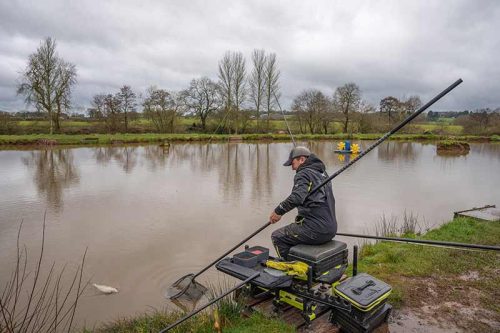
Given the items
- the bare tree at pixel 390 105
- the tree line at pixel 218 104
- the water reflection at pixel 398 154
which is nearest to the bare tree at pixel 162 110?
the tree line at pixel 218 104

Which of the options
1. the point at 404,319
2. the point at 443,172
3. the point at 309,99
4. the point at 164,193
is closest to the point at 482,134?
the point at 309,99

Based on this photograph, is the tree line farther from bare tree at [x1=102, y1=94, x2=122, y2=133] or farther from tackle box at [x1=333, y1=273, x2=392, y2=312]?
tackle box at [x1=333, y1=273, x2=392, y2=312]

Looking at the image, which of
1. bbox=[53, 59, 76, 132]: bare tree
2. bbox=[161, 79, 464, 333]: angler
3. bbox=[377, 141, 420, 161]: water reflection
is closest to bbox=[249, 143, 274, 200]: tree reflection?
bbox=[161, 79, 464, 333]: angler

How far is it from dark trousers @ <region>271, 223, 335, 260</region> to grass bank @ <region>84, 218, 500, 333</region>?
26.9 inches

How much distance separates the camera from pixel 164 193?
9461 mm

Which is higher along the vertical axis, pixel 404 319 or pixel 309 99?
pixel 309 99

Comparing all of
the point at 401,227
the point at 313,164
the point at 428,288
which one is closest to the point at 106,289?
the point at 313,164

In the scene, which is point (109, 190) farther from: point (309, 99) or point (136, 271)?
point (309, 99)

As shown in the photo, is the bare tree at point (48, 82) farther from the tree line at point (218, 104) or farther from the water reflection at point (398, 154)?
the water reflection at point (398, 154)

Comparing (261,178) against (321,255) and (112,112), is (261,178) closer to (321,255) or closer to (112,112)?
(321,255)

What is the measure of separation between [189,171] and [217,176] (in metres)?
1.61

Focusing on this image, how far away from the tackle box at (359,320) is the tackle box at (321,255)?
370mm

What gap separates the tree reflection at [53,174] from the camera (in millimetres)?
9062

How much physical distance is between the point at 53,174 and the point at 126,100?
23.1 meters
